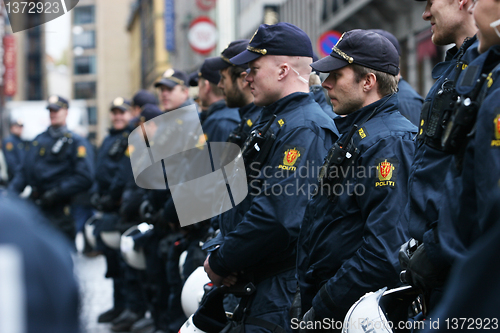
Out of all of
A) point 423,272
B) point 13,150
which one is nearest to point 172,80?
point 423,272

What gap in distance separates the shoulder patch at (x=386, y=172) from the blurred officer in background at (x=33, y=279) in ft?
6.61

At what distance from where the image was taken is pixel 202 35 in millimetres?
23703

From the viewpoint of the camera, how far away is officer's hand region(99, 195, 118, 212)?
802 cm

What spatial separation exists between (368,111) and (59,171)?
20.1 ft

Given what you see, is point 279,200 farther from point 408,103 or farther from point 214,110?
Answer: point 214,110

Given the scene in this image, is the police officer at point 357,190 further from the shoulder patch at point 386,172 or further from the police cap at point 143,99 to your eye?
the police cap at point 143,99

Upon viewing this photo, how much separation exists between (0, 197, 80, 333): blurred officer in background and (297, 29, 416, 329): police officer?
1.96m

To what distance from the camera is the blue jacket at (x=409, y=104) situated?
447cm

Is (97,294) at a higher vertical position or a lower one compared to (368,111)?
lower

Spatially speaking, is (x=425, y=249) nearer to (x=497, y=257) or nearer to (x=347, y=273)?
(x=347, y=273)

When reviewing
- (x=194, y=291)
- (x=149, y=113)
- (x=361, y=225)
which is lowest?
(x=149, y=113)

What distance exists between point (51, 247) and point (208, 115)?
4.43 m

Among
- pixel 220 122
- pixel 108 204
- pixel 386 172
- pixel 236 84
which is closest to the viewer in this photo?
pixel 386 172

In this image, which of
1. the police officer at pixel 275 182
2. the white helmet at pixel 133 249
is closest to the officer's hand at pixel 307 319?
the police officer at pixel 275 182
